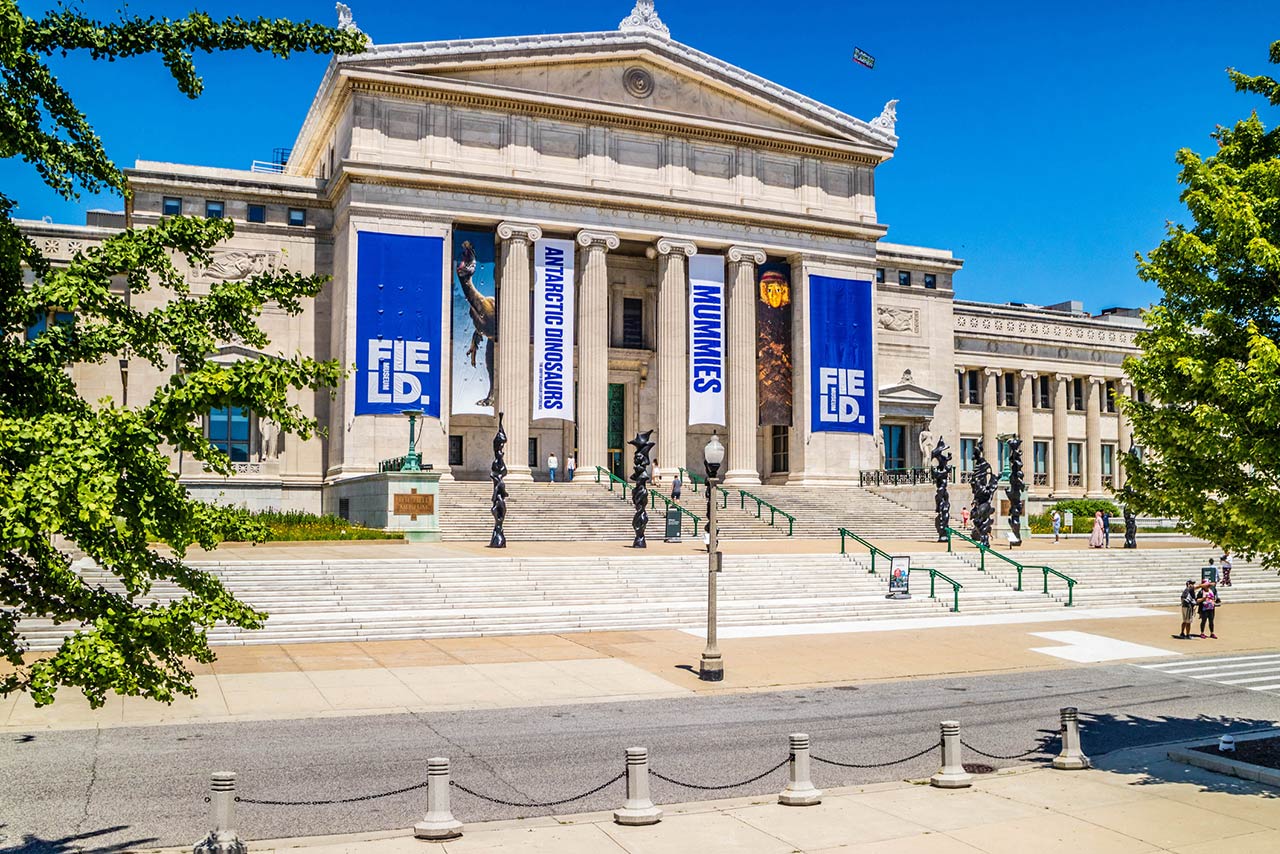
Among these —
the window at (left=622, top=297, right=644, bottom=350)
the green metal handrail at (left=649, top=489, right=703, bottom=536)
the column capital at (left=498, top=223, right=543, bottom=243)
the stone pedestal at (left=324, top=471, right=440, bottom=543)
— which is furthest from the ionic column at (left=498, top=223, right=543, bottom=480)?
the stone pedestal at (left=324, top=471, right=440, bottom=543)

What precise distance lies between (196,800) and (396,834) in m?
2.79

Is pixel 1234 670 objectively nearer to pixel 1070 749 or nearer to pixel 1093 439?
pixel 1070 749

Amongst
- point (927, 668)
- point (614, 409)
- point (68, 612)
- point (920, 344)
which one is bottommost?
point (927, 668)

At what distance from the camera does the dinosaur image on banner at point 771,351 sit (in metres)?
59.8

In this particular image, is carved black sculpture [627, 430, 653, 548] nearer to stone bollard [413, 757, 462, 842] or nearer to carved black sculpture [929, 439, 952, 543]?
carved black sculpture [929, 439, 952, 543]

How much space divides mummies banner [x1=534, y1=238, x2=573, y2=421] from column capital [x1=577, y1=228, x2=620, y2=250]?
648mm

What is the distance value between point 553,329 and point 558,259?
3.50 metres

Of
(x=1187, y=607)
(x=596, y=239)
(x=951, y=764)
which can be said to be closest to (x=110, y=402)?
(x=951, y=764)

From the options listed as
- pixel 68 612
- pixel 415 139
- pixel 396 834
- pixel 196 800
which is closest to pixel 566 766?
pixel 396 834

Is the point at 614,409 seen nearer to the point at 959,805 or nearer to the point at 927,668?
the point at 927,668

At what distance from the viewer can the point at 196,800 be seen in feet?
41.8

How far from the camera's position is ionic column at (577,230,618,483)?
55.5 metres

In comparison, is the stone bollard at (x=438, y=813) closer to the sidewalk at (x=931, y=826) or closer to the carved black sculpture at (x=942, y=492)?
the sidewalk at (x=931, y=826)

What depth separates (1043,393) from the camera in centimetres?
7638
